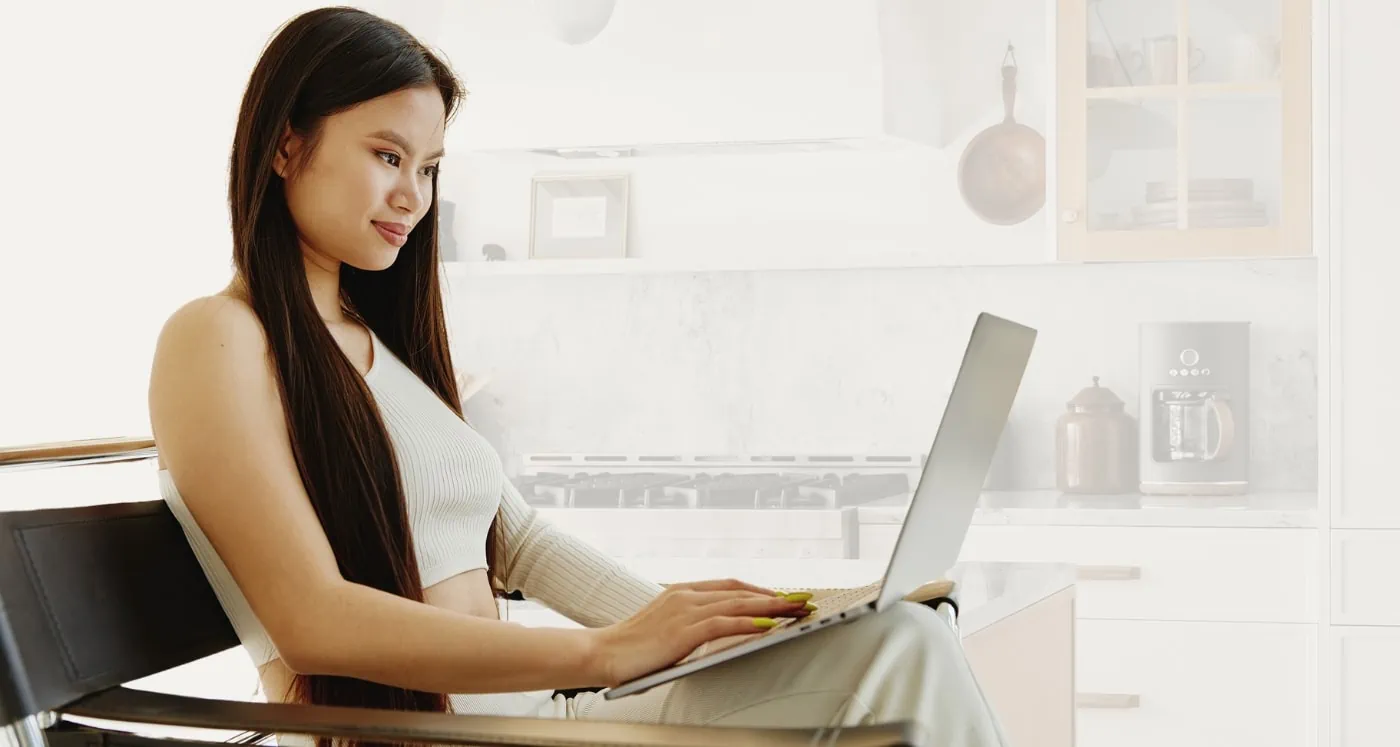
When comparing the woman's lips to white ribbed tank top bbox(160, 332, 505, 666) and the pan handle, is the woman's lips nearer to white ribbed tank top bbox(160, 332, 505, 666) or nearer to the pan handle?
white ribbed tank top bbox(160, 332, 505, 666)

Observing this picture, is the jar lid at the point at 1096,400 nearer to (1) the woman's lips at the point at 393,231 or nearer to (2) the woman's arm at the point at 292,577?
(1) the woman's lips at the point at 393,231

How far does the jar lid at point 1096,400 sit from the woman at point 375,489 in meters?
2.10

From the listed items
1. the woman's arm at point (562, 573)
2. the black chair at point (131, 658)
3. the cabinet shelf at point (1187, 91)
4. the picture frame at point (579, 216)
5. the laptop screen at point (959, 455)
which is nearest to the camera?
the black chair at point (131, 658)

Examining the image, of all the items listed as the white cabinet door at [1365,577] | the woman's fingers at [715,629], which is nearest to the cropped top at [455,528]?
the woman's fingers at [715,629]

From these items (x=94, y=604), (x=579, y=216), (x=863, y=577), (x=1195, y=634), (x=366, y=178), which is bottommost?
(x=1195, y=634)

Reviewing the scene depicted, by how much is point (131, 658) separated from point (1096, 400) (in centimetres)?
267

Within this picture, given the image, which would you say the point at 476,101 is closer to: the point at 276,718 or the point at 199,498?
the point at 199,498

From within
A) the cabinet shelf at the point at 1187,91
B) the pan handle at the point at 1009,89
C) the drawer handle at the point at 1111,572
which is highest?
the pan handle at the point at 1009,89

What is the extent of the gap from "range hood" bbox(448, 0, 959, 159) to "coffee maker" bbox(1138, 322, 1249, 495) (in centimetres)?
80

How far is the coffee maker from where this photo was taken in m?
3.13

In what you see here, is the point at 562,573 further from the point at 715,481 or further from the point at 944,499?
the point at 715,481

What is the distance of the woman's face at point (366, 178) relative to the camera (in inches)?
49.0

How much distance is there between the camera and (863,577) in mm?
2848

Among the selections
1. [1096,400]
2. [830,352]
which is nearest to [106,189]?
[830,352]
